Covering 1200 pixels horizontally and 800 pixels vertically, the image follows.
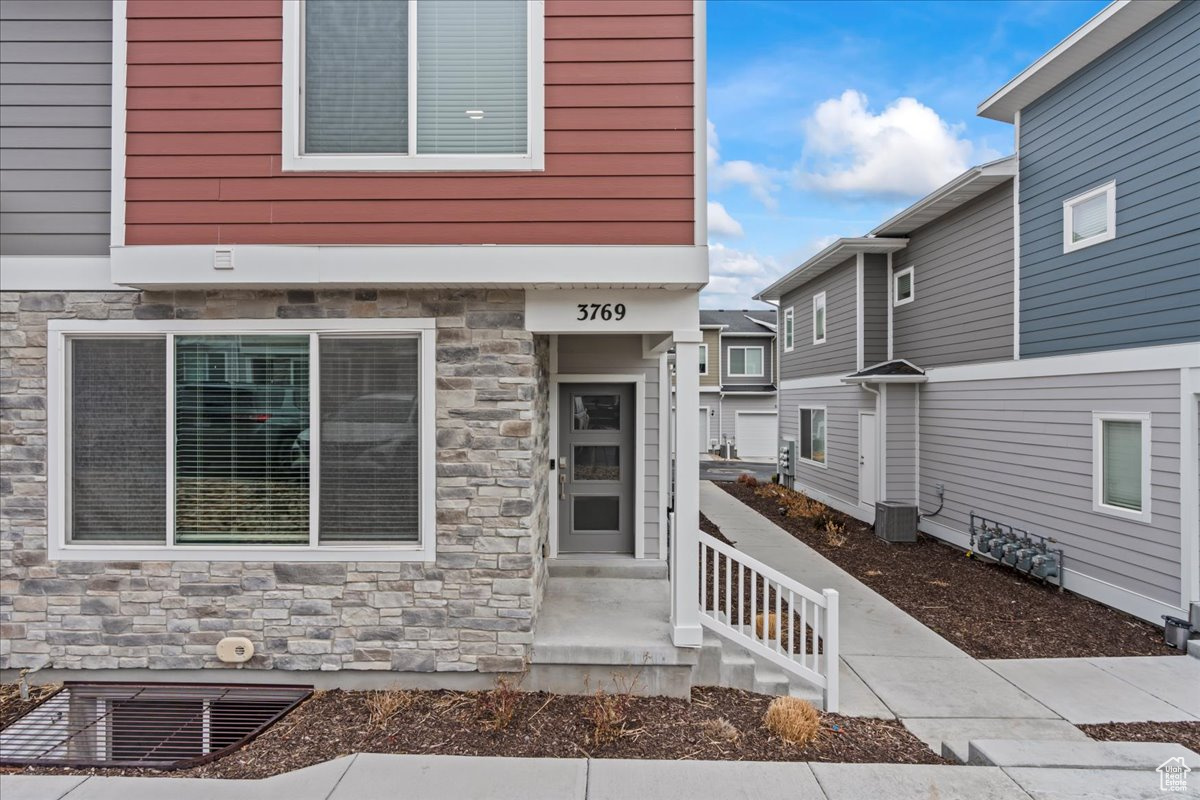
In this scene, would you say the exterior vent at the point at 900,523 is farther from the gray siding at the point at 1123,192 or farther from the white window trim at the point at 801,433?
the white window trim at the point at 801,433

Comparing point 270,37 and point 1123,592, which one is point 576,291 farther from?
point 1123,592

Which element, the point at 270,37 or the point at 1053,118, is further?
the point at 1053,118

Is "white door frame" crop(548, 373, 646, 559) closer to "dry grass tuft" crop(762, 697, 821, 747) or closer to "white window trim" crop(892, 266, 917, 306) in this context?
"dry grass tuft" crop(762, 697, 821, 747)

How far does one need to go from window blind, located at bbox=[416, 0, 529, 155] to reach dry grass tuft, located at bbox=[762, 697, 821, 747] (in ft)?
12.9

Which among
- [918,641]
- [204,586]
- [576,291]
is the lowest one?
[918,641]

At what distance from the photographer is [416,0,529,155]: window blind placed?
4191 mm

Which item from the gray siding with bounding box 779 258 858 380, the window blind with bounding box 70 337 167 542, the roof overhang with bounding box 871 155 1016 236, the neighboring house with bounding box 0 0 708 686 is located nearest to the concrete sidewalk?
the neighboring house with bounding box 0 0 708 686

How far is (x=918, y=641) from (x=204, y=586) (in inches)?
229

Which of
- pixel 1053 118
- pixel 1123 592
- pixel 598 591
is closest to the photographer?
pixel 598 591

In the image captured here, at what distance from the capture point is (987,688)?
15.4 feet

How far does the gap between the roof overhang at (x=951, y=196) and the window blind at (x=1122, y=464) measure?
139 inches

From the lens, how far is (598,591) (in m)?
5.42

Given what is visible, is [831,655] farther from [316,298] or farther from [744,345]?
[744,345]

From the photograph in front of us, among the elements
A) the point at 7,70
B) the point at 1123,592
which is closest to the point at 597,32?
the point at 7,70
